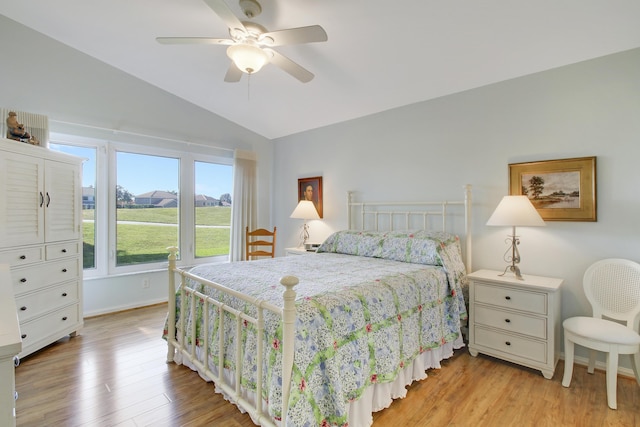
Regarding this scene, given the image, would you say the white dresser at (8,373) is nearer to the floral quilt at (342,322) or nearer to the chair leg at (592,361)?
the floral quilt at (342,322)

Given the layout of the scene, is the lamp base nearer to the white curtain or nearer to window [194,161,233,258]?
the white curtain

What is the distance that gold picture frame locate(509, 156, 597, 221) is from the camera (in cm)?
239

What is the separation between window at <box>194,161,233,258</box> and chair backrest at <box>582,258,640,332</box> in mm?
4169

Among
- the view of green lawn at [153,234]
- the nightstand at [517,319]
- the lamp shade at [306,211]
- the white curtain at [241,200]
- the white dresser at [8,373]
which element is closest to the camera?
the white dresser at [8,373]

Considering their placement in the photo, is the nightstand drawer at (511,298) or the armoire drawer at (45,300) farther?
the armoire drawer at (45,300)

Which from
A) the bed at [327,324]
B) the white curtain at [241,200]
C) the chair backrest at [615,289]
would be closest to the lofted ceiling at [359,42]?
the white curtain at [241,200]

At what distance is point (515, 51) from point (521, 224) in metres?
1.37

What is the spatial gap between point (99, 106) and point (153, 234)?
1.62 metres

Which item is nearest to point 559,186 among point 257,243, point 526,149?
point 526,149

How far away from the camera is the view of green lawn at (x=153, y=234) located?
372cm

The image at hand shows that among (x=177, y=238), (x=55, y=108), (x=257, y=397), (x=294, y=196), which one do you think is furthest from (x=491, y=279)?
(x=55, y=108)

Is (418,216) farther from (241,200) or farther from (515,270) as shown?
(241,200)

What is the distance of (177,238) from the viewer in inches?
164

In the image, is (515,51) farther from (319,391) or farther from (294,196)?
(294,196)
